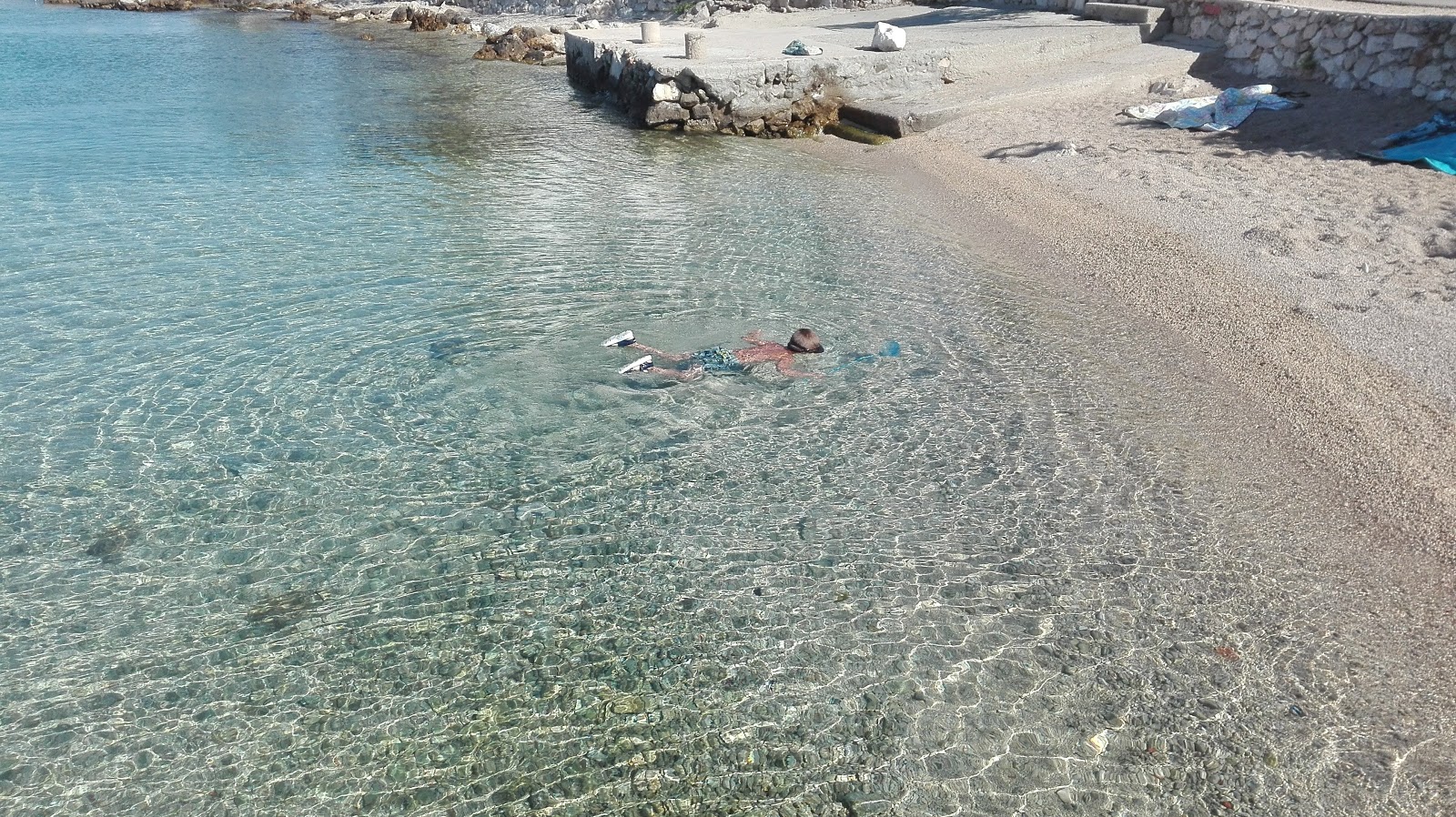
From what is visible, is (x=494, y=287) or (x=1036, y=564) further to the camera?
(x=494, y=287)

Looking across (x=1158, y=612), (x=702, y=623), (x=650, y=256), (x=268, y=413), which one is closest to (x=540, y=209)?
(x=650, y=256)

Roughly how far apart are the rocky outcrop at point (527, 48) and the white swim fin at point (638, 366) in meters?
20.8

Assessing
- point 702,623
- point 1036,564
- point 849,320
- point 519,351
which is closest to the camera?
point 702,623

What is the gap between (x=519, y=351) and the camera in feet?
25.8

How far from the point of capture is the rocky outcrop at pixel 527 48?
26.7m

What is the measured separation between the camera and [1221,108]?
13.8 meters

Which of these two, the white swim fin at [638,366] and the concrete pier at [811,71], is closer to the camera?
the white swim fin at [638,366]

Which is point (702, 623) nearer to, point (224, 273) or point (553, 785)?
point (553, 785)

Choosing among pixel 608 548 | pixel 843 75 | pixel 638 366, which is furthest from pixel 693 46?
pixel 608 548

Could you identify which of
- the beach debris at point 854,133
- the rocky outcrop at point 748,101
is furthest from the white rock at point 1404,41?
the rocky outcrop at point 748,101

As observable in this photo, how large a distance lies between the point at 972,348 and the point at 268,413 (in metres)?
5.31

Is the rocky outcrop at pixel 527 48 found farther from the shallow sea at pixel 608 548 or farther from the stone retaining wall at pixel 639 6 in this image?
the shallow sea at pixel 608 548

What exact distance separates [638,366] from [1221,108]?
34.7 ft

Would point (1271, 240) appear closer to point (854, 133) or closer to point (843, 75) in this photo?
point (854, 133)
